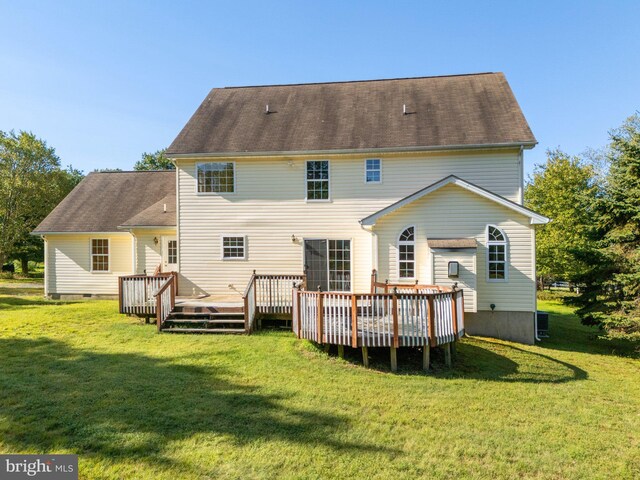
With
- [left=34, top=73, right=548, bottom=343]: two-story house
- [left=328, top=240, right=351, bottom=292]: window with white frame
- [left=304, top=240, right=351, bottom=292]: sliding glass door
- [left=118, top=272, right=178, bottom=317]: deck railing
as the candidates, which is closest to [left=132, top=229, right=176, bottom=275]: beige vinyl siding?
[left=34, top=73, right=548, bottom=343]: two-story house

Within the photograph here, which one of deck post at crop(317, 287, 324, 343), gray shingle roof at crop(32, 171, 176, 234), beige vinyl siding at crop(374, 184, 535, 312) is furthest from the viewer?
gray shingle roof at crop(32, 171, 176, 234)

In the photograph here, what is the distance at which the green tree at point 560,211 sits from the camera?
20.9m

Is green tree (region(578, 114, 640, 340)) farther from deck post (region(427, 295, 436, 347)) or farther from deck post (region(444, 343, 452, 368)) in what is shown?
deck post (region(427, 295, 436, 347))

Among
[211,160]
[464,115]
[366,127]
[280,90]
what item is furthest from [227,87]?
[464,115]

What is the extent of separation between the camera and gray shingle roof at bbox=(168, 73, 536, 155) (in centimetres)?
1184

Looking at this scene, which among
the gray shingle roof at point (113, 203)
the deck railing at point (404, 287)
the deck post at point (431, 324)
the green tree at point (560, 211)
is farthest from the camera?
the green tree at point (560, 211)

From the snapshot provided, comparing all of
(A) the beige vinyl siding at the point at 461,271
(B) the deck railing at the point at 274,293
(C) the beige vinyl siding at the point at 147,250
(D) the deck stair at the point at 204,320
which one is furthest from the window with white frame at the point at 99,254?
(A) the beige vinyl siding at the point at 461,271

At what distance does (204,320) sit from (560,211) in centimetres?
2433

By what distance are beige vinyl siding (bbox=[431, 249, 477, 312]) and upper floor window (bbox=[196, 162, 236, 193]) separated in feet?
25.2

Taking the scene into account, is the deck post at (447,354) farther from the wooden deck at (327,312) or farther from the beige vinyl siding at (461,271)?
the beige vinyl siding at (461,271)

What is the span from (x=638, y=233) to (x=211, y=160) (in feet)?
45.8

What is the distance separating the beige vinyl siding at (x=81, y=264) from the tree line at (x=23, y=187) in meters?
15.8

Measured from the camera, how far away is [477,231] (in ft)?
33.5

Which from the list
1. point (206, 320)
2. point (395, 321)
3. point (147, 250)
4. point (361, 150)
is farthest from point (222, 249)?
point (395, 321)
